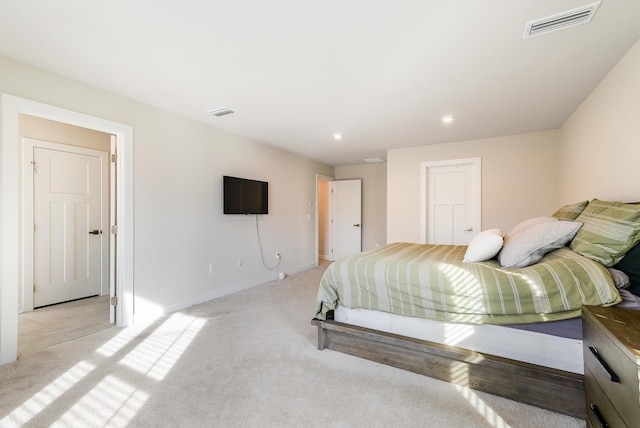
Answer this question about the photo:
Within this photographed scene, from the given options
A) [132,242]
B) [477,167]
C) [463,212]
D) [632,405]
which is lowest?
[632,405]

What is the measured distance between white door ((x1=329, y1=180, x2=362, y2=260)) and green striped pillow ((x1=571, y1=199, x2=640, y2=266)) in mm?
4624

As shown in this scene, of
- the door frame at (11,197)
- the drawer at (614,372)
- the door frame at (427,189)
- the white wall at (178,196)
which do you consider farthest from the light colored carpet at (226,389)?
the door frame at (427,189)

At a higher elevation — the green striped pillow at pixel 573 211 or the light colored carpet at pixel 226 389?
the green striped pillow at pixel 573 211

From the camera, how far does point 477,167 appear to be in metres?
4.43

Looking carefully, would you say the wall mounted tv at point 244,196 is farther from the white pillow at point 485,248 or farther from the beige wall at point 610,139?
the beige wall at point 610,139

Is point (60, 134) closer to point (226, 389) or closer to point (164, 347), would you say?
point (164, 347)

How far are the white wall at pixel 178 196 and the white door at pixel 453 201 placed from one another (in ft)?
8.84

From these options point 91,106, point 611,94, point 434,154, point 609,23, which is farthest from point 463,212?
point 91,106

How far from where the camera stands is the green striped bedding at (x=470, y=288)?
1.59m

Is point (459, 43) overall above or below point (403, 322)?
above

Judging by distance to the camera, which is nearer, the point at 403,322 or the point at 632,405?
the point at 632,405

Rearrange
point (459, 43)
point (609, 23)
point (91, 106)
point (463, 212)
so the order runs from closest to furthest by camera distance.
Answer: point (609, 23), point (459, 43), point (91, 106), point (463, 212)

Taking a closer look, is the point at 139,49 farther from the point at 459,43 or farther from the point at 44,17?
the point at 459,43

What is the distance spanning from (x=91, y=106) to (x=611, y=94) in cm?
450
